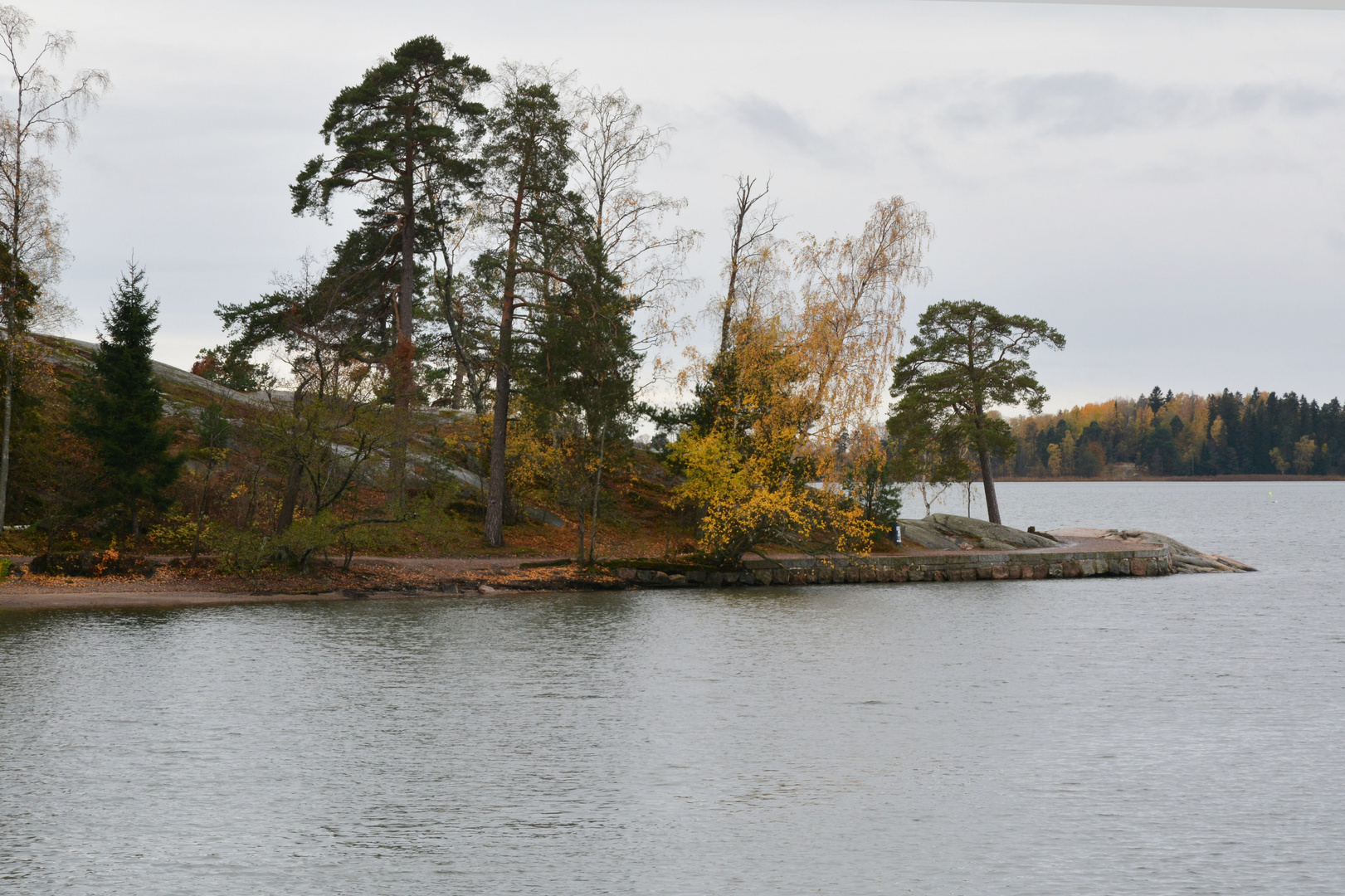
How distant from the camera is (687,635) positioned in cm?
2692

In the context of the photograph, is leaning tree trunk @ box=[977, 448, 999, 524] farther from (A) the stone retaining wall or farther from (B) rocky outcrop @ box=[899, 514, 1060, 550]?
(A) the stone retaining wall

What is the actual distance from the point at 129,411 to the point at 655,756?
26749mm

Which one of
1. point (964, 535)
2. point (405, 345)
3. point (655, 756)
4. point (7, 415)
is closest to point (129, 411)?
point (7, 415)

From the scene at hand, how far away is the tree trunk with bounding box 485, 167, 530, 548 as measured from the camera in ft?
A: 131

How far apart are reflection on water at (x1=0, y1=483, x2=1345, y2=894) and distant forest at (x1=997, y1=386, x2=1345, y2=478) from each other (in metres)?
150

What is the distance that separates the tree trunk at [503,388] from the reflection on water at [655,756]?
12696mm

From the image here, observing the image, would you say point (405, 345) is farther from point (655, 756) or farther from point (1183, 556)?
point (1183, 556)

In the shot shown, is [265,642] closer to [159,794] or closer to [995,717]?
[159,794]

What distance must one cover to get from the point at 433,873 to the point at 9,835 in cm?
496

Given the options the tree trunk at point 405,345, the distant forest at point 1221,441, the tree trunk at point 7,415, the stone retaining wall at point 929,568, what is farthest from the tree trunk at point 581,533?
the distant forest at point 1221,441

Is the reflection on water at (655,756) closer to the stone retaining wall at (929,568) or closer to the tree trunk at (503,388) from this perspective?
the stone retaining wall at (929,568)

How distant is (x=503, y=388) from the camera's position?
41.4 meters

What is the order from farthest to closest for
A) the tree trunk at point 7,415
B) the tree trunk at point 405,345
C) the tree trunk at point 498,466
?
1. the tree trunk at point 498,466
2. the tree trunk at point 405,345
3. the tree trunk at point 7,415

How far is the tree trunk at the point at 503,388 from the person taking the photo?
39875 millimetres
